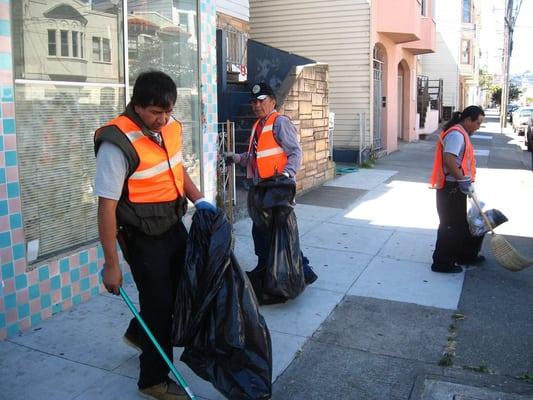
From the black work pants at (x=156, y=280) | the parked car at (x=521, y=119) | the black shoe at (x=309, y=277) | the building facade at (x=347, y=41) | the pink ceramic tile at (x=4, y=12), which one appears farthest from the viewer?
the parked car at (x=521, y=119)

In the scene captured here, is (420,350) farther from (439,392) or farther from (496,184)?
(496,184)

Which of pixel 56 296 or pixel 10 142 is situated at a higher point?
pixel 10 142

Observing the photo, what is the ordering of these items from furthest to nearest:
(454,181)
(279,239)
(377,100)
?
(377,100), (454,181), (279,239)

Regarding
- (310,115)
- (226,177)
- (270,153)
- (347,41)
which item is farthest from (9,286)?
(347,41)

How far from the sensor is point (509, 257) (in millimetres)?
5352

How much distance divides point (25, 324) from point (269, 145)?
2.30 meters

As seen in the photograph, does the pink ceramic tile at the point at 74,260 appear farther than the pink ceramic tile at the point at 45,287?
Yes

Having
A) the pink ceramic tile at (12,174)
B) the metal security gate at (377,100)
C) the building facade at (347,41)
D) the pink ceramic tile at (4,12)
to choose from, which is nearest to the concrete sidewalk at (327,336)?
the pink ceramic tile at (12,174)

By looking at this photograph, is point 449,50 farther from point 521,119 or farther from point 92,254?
point 92,254

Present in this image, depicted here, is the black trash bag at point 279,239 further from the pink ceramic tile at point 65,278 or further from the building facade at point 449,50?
the building facade at point 449,50

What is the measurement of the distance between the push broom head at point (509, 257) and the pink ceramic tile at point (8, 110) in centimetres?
429

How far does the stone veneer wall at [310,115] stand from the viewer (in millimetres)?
9516

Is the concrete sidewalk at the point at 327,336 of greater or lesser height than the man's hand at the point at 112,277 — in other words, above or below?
below

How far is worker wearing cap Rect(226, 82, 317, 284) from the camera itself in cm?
470
